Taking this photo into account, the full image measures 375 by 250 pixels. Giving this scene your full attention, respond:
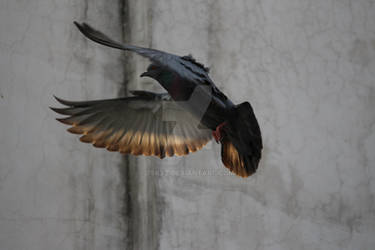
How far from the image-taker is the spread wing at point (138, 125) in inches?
30.2

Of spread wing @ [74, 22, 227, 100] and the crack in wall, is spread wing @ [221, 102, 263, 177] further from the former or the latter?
the crack in wall

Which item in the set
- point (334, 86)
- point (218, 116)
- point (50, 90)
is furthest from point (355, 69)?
point (50, 90)

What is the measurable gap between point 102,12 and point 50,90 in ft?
1.12

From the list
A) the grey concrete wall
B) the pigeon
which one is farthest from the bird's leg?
the grey concrete wall

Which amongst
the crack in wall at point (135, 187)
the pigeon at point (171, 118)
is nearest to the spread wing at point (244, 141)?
the pigeon at point (171, 118)

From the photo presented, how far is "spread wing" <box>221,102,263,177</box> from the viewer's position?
0.74 meters

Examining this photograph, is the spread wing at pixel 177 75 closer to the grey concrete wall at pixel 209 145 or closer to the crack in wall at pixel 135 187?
the grey concrete wall at pixel 209 145

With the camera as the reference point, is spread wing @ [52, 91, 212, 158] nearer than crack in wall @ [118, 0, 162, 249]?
Yes

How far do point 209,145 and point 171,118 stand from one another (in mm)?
433

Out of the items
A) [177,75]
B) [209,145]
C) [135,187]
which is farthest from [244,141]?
[135,187]

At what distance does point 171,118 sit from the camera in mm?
955

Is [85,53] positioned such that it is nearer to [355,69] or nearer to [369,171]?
[355,69]

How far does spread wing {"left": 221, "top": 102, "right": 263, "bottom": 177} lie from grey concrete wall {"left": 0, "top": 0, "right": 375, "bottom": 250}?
0.47 metres

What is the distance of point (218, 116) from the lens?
77 cm
